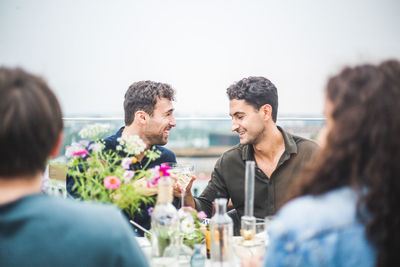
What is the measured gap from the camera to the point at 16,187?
0.68 metres

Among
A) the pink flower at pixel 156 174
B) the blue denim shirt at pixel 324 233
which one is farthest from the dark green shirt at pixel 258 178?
the blue denim shirt at pixel 324 233

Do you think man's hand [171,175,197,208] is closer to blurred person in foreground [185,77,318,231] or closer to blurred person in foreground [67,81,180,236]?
blurred person in foreground [185,77,318,231]

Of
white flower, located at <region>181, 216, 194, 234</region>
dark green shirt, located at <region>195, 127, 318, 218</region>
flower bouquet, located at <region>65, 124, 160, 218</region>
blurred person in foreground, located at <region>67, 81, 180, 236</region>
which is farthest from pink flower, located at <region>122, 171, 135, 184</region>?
blurred person in foreground, located at <region>67, 81, 180, 236</region>

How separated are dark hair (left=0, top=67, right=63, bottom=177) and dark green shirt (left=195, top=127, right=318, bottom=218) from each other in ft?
4.10

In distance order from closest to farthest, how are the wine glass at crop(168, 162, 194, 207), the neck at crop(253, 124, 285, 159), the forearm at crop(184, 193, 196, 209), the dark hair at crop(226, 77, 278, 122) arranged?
the wine glass at crop(168, 162, 194, 207)
the forearm at crop(184, 193, 196, 209)
the neck at crop(253, 124, 285, 159)
the dark hair at crop(226, 77, 278, 122)

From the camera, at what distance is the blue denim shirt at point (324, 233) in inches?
26.4

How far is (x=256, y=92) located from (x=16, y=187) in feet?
5.63

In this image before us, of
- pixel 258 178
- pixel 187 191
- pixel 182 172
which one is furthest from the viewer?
pixel 258 178

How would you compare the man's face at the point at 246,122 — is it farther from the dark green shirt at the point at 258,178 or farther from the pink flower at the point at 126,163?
the pink flower at the point at 126,163

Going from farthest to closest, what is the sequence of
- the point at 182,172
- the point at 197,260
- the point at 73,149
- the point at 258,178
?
1. the point at 258,178
2. the point at 182,172
3. the point at 73,149
4. the point at 197,260

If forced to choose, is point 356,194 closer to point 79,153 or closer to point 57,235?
point 57,235

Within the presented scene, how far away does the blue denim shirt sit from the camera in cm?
67

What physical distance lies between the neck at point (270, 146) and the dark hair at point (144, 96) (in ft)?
2.44

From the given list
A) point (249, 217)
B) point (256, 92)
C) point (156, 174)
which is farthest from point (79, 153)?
point (256, 92)
